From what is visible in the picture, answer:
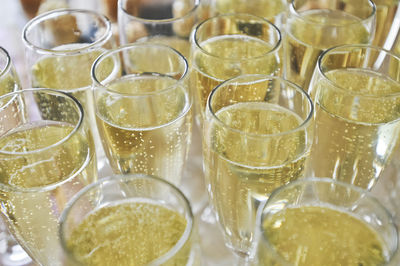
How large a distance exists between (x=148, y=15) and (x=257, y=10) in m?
0.27

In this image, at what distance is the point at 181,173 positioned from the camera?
1.02 meters

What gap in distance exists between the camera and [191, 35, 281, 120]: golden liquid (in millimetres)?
925

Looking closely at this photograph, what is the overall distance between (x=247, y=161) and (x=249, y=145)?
3cm

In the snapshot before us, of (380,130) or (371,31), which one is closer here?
(380,130)

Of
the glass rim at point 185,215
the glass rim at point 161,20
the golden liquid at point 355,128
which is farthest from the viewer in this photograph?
the glass rim at point 161,20

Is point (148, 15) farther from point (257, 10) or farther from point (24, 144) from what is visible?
point (24, 144)

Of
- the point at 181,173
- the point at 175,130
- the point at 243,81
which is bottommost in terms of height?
the point at 181,173

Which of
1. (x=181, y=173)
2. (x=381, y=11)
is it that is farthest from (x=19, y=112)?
(x=381, y=11)

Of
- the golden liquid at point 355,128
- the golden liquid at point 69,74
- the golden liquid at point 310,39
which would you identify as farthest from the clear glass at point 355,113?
the golden liquid at point 69,74

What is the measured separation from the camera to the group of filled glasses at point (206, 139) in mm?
625

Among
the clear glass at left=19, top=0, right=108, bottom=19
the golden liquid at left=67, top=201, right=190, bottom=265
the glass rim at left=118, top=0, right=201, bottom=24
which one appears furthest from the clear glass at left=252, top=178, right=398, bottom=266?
the clear glass at left=19, top=0, right=108, bottom=19

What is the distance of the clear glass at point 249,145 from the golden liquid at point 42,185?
20 centimetres

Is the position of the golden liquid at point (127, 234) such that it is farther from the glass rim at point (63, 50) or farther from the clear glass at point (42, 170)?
the glass rim at point (63, 50)

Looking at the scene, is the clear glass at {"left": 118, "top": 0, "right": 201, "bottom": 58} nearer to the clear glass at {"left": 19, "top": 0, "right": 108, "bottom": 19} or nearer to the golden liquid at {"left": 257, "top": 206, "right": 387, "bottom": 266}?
the clear glass at {"left": 19, "top": 0, "right": 108, "bottom": 19}
